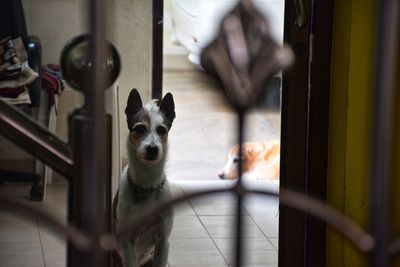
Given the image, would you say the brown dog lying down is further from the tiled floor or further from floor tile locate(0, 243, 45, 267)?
floor tile locate(0, 243, 45, 267)

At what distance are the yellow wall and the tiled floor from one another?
0.31 metres

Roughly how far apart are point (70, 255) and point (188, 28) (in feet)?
7.53

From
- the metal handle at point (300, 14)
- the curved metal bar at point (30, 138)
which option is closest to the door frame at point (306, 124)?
the metal handle at point (300, 14)

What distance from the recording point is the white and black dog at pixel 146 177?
3.09 meters

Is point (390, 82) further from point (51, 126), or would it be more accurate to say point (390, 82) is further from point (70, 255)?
point (51, 126)

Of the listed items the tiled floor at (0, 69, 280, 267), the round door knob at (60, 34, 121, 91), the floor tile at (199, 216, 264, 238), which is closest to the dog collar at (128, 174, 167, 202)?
the tiled floor at (0, 69, 280, 267)

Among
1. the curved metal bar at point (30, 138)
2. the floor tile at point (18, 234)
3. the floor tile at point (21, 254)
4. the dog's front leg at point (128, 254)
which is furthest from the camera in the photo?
the floor tile at point (18, 234)

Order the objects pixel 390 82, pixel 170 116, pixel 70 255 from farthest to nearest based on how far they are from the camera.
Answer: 1. pixel 170 116
2. pixel 70 255
3. pixel 390 82

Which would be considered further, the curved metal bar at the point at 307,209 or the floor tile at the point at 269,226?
the floor tile at the point at 269,226

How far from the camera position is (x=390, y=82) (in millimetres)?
888

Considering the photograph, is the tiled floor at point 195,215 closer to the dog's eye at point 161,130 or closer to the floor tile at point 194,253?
the floor tile at point 194,253

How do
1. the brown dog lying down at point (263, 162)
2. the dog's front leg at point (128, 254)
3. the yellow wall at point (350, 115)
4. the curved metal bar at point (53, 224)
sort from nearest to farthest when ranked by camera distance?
the curved metal bar at point (53, 224), the yellow wall at point (350, 115), the dog's front leg at point (128, 254), the brown dog lying down at point (263, 162)

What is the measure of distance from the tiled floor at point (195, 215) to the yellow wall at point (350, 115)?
31cm

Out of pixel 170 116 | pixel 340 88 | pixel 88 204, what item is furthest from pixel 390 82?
pixel 170 116
